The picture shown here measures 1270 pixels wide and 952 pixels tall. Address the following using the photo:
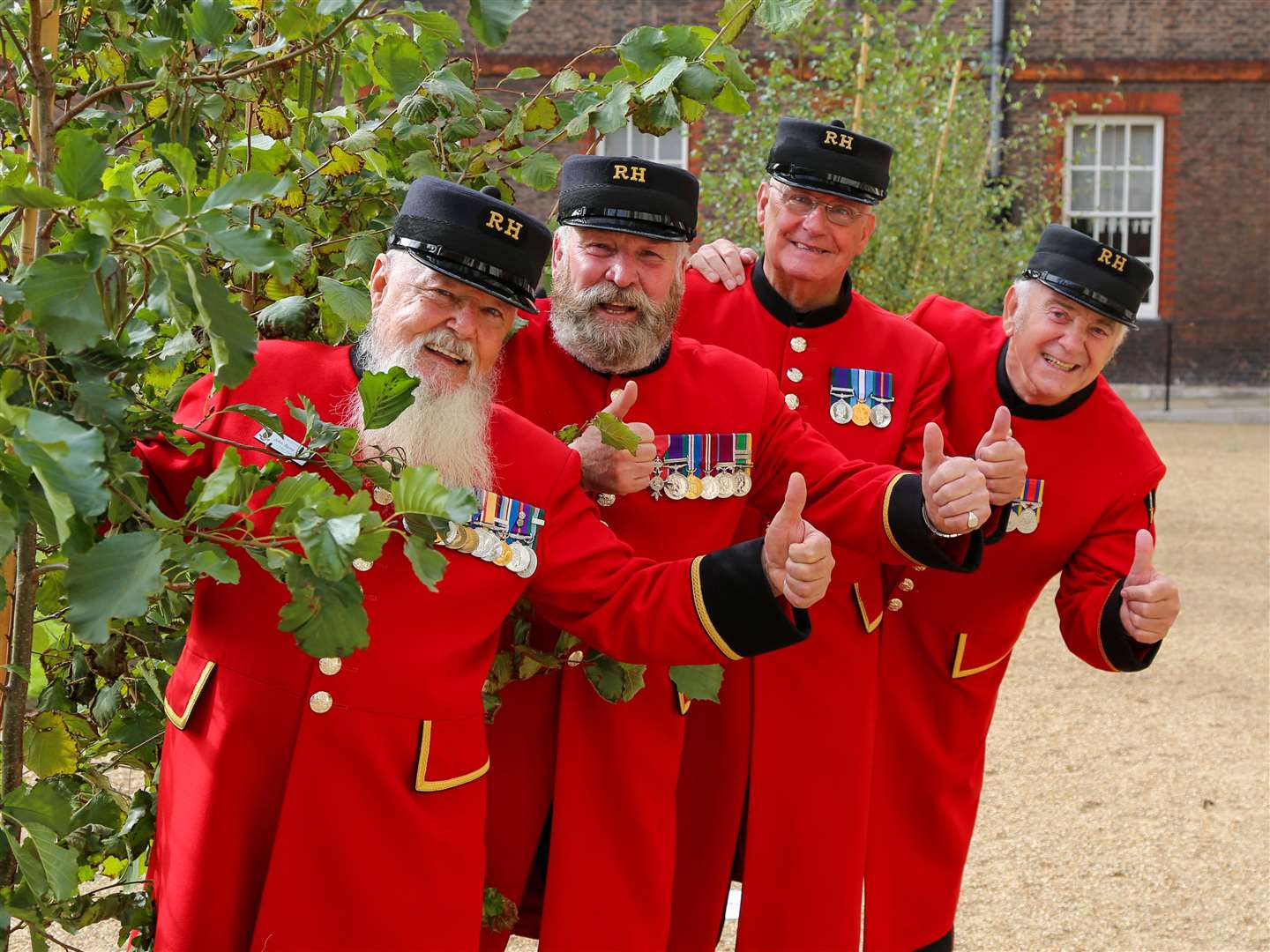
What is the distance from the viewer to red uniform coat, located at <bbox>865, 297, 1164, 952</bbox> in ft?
12.3

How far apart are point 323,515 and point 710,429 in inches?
61.9

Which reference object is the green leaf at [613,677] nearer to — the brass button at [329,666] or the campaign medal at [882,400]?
the brass button at [329,666]

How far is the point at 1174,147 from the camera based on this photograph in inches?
740

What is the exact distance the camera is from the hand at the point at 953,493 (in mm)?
2959

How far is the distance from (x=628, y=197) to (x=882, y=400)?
2.96 ft

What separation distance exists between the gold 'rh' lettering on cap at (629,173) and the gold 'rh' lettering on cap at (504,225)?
0.56 metres

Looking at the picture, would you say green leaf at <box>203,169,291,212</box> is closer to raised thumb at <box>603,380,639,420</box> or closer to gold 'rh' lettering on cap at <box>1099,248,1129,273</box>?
raised thumb at <box>603,380,639,420</box>

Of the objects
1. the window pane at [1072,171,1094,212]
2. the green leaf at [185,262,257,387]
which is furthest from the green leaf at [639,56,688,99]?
the window pane at [1072,171,1094,212]

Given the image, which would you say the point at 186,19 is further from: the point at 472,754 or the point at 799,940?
the point at 799,940

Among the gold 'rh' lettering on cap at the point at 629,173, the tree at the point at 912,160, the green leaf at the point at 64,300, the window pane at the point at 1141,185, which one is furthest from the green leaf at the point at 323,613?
the window pane at the point at 1141,185

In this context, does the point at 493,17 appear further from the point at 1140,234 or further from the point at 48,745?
the point at 1140,234

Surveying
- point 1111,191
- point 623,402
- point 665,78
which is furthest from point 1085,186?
point 665,78

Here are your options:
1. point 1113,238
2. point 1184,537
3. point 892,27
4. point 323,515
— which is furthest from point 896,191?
point 1113,238

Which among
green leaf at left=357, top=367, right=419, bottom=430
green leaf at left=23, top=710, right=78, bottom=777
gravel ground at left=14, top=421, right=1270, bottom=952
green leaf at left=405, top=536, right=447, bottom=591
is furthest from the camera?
gravel ground at left=14, top=421, right=1270, bottom=952
